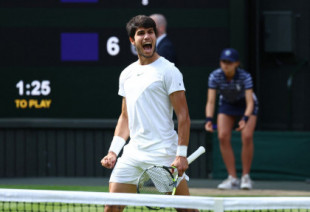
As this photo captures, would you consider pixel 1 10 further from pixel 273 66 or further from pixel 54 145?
pixel 273 66

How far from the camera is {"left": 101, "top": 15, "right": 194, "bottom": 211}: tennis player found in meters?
5.71

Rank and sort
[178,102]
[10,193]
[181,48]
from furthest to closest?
[181,48]
[178,102]
[10,193]

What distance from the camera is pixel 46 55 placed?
10.6m

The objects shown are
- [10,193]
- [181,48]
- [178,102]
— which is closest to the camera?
[10,193]

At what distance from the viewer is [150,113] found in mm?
5742

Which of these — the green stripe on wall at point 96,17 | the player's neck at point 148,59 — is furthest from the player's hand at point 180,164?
the green stripe on wall at point 96,17

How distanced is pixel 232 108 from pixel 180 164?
4432mm

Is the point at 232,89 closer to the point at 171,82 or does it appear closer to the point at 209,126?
the point at 209,126

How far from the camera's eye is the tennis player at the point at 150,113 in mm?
5707

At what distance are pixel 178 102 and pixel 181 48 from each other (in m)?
4.73

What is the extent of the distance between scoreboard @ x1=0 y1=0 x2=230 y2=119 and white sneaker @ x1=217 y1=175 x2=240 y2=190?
921 millimetres

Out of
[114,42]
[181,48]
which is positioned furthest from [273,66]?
[114,42]

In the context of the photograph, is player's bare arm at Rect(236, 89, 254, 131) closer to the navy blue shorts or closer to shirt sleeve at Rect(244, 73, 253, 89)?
shirt sleeve at Rect(244, 73, 253, 89)

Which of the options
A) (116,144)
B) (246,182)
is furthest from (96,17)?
(116,144)
